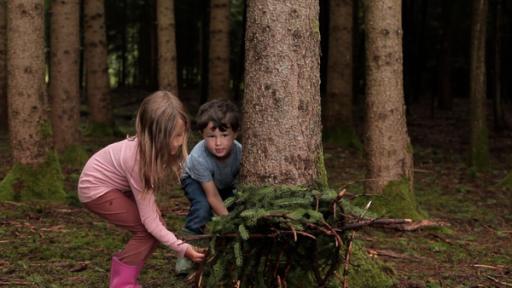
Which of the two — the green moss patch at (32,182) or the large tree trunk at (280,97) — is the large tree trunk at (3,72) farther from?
the large tree trunk at (280,97)

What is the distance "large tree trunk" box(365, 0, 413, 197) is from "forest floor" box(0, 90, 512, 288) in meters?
0.63

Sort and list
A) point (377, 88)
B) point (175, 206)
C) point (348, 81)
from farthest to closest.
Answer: point (348, 81)
point (175, 206)
point (377, 88)

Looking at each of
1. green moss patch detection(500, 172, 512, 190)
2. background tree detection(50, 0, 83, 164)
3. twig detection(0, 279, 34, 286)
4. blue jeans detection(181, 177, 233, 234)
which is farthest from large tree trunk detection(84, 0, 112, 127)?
blue jeans detection(181, 177, 233, 234)

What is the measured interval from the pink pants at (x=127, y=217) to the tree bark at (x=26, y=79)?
3565mm

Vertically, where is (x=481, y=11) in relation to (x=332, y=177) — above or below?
above

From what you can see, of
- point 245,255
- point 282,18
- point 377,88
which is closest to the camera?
point 245,255

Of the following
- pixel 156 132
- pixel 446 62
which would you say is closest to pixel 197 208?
pixel 156 132

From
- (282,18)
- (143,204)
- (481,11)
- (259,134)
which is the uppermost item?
(481,11)

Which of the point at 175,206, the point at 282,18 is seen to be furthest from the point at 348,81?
the point at 282,18

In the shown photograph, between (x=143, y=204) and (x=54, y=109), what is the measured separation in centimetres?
777

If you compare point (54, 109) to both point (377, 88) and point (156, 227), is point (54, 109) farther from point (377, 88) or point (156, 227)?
point (156, 227)

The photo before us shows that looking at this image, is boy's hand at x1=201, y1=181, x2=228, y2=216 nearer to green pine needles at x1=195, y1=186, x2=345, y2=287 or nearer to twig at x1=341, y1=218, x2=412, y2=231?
green pine needles at x1=195, y1=186, x2=345, y2=287

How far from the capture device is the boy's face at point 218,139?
15.1 feet

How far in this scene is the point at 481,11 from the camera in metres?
11.5
